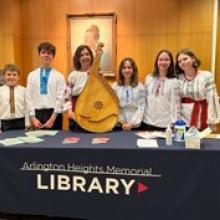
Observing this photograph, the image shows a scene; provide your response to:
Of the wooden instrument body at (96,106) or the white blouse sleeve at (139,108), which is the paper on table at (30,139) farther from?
the white blouse sleeve at (139,108)

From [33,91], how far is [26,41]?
2.40 m

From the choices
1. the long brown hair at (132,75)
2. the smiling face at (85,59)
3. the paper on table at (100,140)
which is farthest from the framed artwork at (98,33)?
the paper on table at (100,140)

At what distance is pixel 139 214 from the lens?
2115 millimetres

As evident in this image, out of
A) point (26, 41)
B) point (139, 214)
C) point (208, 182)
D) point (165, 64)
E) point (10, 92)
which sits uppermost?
point (26, 41)

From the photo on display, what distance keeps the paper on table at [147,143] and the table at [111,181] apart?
0.05 meters

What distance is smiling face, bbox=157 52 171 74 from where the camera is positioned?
265 cm

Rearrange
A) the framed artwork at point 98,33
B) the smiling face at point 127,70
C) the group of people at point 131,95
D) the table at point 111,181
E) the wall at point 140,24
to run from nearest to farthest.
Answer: the table at point 111,181 < the group of people at point 131,95 < the smiling face at point 127,70 < the wall at point 140,24 < the framed artwork at point 98,33

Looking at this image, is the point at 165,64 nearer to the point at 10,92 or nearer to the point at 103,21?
the point at 10,92

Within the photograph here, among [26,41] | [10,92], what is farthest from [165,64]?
[26,41]

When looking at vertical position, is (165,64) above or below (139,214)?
above

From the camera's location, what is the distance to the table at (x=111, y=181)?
2.04 meters

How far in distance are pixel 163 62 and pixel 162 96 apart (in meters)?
0.29

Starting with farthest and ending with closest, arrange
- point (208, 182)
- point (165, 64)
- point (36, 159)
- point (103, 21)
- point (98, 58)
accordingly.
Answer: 1. point (103, 21)
2. point (165, 64)
3. point (98, 58)
4. point (36, 159)
5. point (208, 182)

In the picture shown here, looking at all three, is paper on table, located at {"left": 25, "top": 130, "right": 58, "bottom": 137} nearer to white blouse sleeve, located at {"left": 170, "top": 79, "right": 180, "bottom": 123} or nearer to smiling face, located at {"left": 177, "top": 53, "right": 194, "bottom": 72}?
white blouse sleeve, located at {"left": 170, "top": 79, "right": 180, "bottom": 123}
